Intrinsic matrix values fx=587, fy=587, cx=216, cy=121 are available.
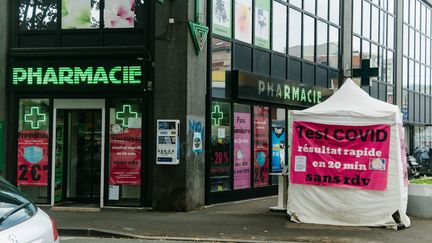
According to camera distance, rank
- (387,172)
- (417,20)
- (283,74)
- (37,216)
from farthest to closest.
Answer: (417,20) → (283,74) → (387,172) → (37,216)

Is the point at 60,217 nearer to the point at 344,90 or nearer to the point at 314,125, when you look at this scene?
the point at 314,125

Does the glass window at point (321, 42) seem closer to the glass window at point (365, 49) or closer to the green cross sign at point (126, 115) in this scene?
the glass window at point (365, 49)

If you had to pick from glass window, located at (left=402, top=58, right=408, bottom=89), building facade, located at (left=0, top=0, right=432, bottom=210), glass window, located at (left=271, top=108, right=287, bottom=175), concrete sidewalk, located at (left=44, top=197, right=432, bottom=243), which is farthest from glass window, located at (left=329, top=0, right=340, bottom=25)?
concrete sidewalk, located at (left=44, top=197, right=432, bottom=243)

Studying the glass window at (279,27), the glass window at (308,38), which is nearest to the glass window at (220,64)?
the glass window at (279,27)

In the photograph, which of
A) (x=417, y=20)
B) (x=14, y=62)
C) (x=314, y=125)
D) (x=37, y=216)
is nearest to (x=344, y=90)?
(x=314, y=125)

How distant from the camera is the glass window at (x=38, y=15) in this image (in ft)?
47.5

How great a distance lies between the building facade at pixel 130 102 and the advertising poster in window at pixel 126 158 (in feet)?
0.08

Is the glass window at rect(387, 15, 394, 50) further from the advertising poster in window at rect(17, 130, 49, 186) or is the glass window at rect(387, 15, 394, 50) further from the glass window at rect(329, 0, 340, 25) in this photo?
the advertising poster in window at rect(17, 130, 49, 186)

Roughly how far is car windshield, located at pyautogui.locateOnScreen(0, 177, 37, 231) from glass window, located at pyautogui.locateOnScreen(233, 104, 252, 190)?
1111 cm

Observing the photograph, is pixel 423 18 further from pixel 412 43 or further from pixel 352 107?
pixel 352 107

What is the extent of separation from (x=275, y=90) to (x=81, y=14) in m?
6.11

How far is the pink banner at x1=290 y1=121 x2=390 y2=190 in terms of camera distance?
37.2 ft

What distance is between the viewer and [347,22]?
880 inches

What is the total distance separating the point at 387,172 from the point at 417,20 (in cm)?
2378
